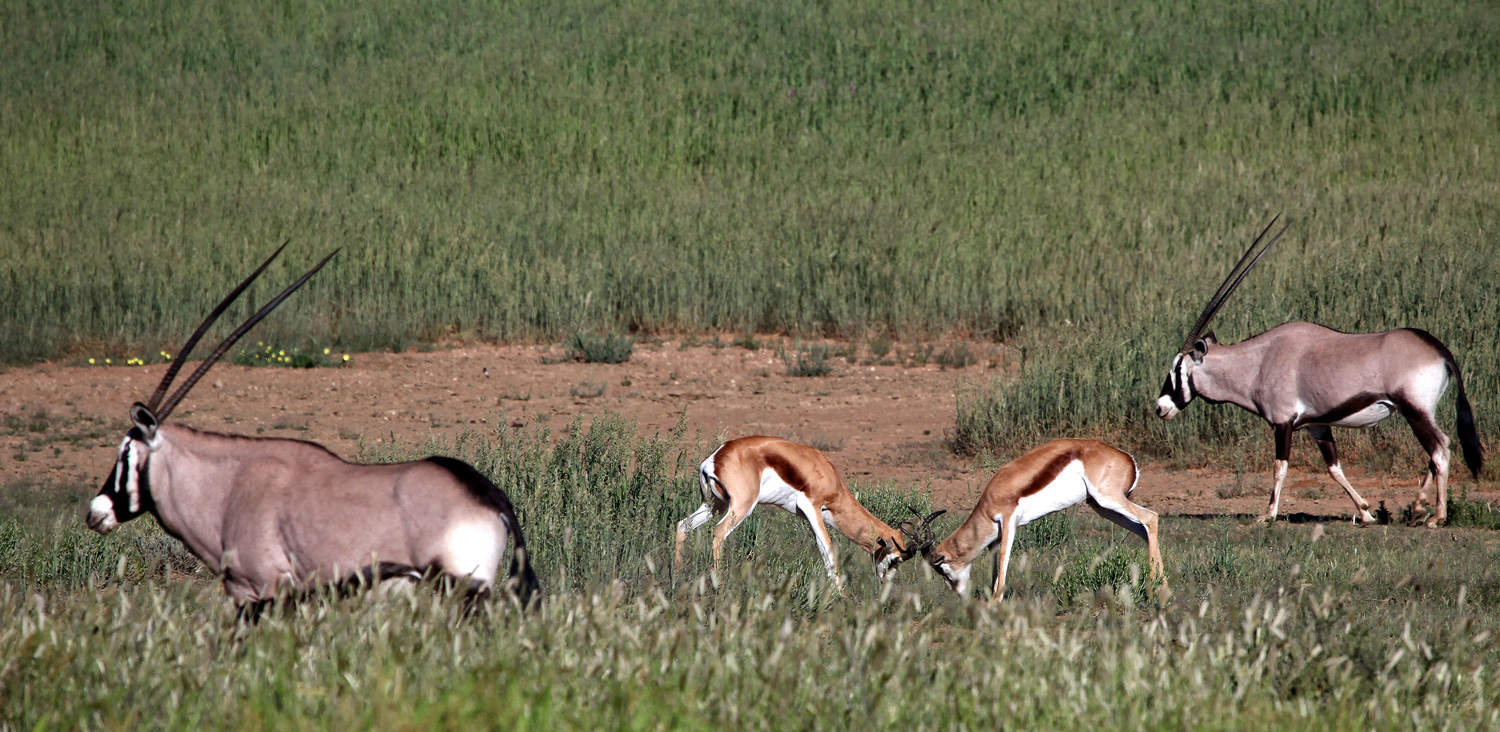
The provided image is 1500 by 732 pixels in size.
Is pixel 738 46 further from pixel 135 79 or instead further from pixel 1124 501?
pixel 1124 501

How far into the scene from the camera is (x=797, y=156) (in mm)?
25109

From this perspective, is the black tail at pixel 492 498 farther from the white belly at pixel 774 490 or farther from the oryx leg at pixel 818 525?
the white belly at pixel 774 490

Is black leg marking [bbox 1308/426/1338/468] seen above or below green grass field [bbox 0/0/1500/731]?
below

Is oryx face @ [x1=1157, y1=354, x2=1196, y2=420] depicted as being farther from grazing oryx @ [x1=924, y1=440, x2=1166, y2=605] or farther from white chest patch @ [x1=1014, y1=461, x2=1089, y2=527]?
white chest patch @ [x1=1014, y1=461, x2=1089, y2=527]

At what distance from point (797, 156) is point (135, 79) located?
14193 millimetres

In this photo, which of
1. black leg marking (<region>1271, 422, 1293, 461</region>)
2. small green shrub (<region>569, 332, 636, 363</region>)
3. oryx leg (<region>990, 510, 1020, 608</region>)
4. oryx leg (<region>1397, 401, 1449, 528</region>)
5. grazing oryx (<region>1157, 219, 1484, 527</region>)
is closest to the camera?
oryx leg (<region>990, 510, 1020, 608</region>)

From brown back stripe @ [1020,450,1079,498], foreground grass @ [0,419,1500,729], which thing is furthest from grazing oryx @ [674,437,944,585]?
foreground grass @ [0,419,1500,729]

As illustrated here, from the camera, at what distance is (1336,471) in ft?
35.3

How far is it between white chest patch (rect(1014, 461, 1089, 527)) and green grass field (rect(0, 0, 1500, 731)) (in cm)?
40

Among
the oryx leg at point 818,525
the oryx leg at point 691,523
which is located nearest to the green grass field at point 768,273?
the oryx leg at point 691,523


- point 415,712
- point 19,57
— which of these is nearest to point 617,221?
point 19,57

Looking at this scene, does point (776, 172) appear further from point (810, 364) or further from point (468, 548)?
point (468, 548)

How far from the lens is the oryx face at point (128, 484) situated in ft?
16.9

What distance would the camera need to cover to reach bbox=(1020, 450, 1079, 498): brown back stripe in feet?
26.4
